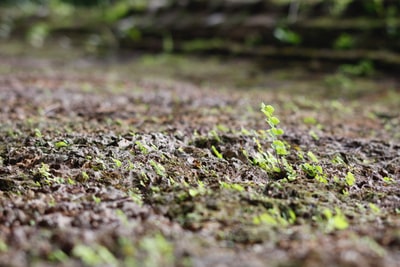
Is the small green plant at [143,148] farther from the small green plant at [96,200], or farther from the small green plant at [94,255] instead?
the small green plant at [94,255]

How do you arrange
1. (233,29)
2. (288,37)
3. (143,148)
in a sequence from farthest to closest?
1. (233,29)
2. (288,37)
3. (143,148)

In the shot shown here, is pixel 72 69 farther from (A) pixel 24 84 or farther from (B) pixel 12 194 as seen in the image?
(B) pixel 12 194

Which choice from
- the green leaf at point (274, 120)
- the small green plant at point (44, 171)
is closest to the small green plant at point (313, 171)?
the green leaf at point (274, 120)

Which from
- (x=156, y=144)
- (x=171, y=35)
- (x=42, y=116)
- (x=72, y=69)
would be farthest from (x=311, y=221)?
(x=171, y=35)

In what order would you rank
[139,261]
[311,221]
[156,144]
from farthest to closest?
[156,144]
[311,221]
[139,261]

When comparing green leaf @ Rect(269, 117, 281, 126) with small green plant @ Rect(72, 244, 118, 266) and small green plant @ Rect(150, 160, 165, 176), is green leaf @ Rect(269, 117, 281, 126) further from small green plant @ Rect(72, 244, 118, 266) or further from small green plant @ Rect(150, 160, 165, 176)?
small green plant @ Rect(72, 244, 118, 266)

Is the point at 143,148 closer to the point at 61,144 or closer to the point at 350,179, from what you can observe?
the point at 61,144

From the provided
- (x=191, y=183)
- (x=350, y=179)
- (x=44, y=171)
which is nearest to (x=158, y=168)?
(x=191, y=183)
